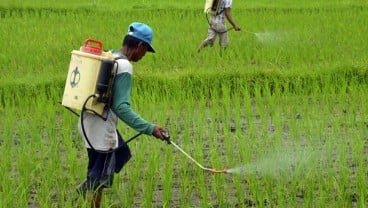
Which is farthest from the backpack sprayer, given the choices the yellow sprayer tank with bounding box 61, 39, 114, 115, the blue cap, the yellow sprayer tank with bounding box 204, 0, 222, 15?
the yellow sprayer tank with bounding box 204, 0, 222, 15

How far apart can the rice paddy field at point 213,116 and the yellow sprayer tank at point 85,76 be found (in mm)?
523

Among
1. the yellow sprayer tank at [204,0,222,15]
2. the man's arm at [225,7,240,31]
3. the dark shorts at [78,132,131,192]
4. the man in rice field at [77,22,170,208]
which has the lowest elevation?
the dark shorts at [78,132,131,192]

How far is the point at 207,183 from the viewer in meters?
4.38

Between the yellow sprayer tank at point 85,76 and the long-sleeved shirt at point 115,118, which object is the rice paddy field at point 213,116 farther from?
the yellow sprayer tank at point 85,76

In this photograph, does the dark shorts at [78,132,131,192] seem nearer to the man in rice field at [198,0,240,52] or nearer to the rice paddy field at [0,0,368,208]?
the rice paddy field at [0,0,368,208]

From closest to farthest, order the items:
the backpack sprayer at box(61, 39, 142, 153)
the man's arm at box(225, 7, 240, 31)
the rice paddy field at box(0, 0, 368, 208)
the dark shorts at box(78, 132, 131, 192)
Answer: the backpack sprayer at box(61, 39, 142, 153) → the dark shorts at box(78, 132, 131, 192) → the rice paddy field at box(0, 0, 368, 208) → the man's arm at box(225, 7, 240, 31)

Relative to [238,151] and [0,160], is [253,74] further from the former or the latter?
[0,160]

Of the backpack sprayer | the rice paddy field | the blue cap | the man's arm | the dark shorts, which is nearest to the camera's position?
the backpack sprayer

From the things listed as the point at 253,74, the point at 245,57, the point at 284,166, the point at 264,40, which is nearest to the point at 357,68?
the point at 253,74

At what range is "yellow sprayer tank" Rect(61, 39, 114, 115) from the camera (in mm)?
3400

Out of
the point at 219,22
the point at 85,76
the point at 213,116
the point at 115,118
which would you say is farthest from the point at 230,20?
the point at 85,76

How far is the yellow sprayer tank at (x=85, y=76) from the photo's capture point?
3.40 m

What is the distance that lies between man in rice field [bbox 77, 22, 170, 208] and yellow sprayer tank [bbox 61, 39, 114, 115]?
87 mm

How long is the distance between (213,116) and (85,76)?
8.00 feet
